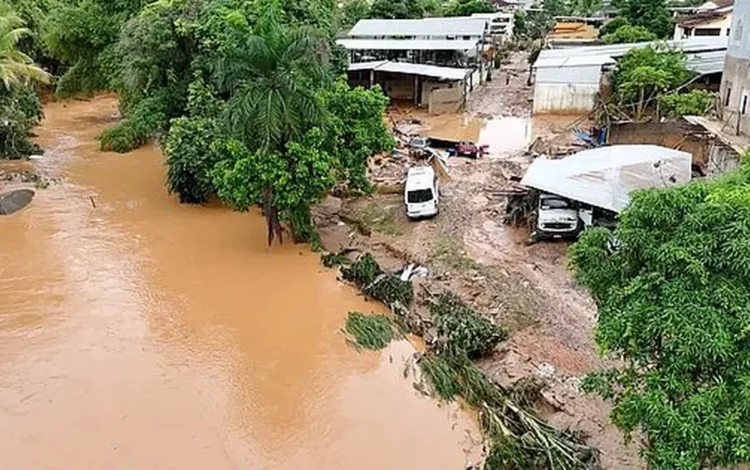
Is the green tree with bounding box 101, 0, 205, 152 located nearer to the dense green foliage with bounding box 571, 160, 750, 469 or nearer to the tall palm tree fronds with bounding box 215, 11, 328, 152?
the tall palm tree fronds with bounding box 215, 11, 328, 152

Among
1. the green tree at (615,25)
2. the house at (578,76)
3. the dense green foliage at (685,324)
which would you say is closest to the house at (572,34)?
the green tree at (615,25)

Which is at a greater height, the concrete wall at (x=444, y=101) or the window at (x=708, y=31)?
the window at (x=708, y=31)

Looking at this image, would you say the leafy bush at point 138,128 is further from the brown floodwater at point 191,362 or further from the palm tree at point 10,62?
the brown floodwater at point 191,362

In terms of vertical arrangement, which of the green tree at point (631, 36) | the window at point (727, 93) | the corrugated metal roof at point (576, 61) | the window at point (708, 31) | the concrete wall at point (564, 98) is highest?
the window at point (708, 31)

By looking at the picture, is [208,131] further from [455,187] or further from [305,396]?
[305,396]

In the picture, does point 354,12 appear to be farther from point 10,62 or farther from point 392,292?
point 392,292

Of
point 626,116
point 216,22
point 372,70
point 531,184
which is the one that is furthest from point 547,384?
point 372,70

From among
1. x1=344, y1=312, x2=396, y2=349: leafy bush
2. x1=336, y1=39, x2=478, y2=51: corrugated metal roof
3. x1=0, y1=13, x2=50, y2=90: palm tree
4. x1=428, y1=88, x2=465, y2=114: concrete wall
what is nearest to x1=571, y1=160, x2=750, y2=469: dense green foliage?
x1=344, y1=312, x2=396, y2=349: leafy bush
